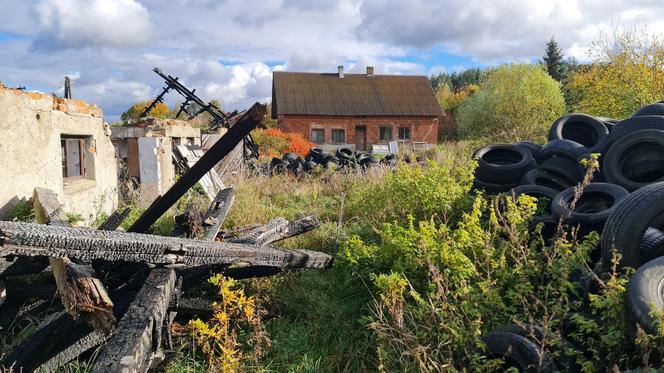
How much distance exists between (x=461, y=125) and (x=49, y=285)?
1200 inches

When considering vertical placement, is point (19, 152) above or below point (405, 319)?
above

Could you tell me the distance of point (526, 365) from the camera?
2.77 m

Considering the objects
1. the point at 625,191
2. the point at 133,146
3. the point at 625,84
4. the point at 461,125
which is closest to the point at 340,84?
the point at 461,125

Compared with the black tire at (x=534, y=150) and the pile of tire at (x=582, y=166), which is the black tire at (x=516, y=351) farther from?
the black tire at (x=534, y=150)

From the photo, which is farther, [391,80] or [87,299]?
[391,80]

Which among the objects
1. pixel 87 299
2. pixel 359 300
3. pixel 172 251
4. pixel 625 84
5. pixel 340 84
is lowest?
pixel 359 300

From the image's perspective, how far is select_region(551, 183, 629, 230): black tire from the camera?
464cm

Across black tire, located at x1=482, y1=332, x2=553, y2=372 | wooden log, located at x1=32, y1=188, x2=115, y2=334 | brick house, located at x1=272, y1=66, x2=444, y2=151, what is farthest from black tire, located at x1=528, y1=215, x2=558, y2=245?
brick house, located at x1=272, y1=66, x2=444, y2=151

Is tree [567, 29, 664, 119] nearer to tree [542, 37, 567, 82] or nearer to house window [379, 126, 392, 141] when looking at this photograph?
house window [379, 126, 392, 141]

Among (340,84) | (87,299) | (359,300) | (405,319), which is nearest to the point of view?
(87,299)

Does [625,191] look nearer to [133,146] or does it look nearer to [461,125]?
[133,146]

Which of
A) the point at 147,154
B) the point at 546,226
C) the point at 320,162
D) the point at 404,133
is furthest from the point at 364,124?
the point at 546,226

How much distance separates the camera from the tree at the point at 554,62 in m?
40.7

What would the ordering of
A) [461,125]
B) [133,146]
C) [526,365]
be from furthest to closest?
[461,125] → [133,146] → [526,365]
